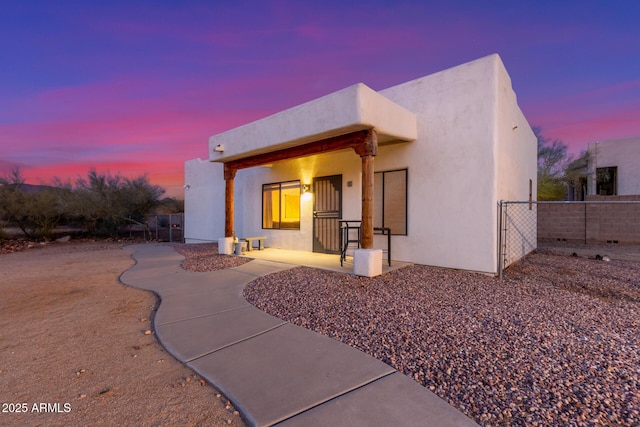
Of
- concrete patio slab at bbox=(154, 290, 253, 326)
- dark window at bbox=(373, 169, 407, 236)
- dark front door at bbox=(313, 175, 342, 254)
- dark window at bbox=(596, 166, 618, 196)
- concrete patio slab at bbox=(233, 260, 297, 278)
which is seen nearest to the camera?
concrete patio slab at bbox=(154, 290, 253, 326)

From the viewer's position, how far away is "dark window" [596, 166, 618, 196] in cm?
1595

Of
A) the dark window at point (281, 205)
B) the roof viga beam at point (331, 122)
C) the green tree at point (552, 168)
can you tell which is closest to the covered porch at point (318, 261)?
the dark window at point (281, 205)

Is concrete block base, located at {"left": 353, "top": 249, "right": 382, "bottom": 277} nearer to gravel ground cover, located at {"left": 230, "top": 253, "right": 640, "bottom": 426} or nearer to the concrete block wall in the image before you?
gravel ground cover, located at {"left": 230, "top": 253, "right": 640, "bottom": 426}

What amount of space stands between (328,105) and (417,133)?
2.29 metres

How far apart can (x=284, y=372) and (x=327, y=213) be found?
6049 millimetres

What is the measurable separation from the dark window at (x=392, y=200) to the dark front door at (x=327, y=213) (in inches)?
46.9

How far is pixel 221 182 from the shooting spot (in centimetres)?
1228

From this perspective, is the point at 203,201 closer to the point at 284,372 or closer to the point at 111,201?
the point at 111,201

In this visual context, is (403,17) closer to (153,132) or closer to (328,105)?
(328,105)

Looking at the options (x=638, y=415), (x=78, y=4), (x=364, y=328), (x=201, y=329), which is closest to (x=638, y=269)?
(x=638, y=415)

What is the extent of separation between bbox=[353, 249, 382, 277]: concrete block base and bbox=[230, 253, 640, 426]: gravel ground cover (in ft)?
0.67

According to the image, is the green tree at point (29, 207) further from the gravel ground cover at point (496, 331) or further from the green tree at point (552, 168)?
the green tree at point (552, 168)

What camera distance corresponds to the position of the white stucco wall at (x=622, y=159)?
15.1 metres

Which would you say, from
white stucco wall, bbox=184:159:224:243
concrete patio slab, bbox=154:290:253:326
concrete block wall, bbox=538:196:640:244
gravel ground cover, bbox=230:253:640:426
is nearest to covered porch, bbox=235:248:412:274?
gravel ground cover, bbox=230:253:640:426
